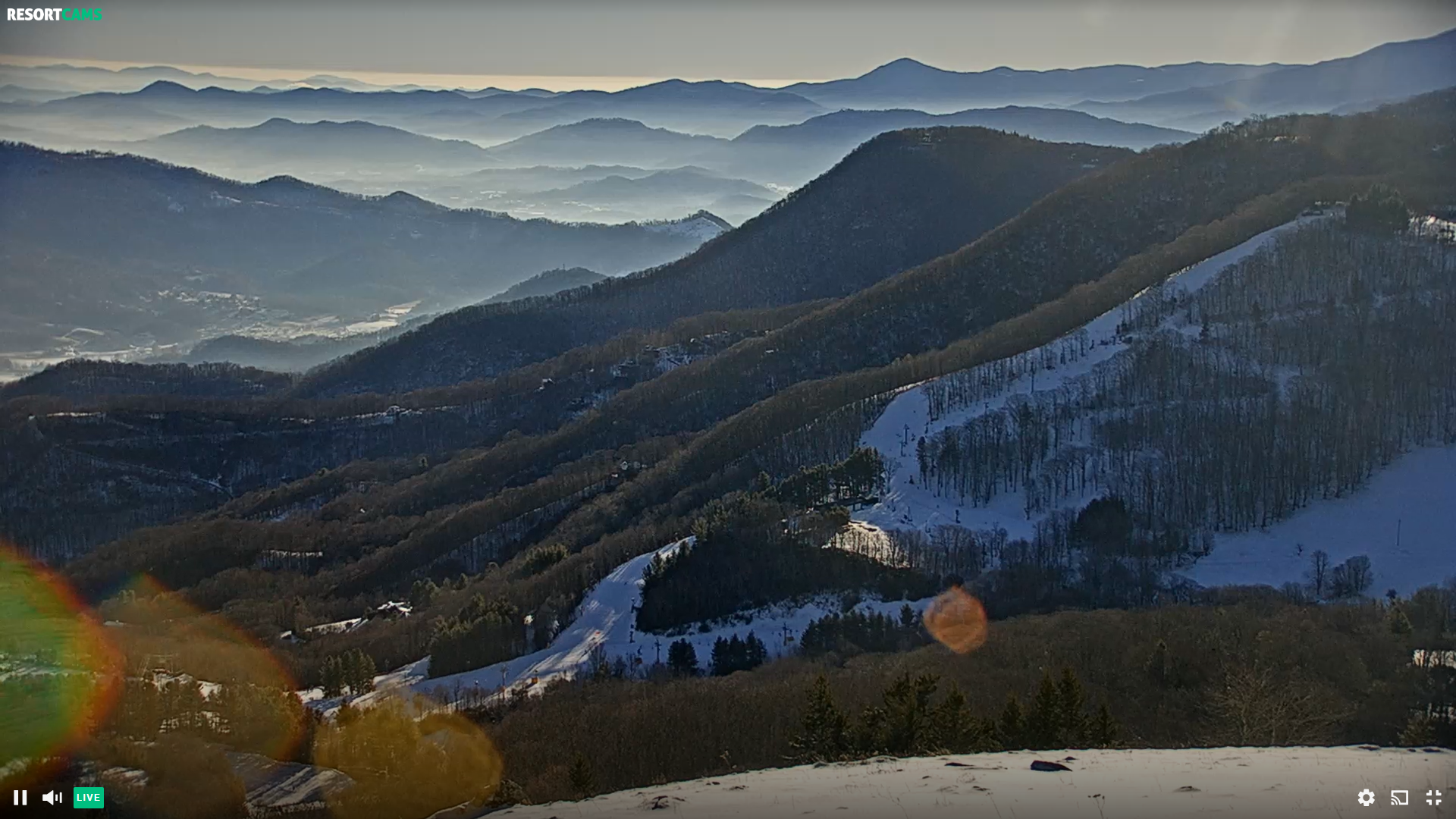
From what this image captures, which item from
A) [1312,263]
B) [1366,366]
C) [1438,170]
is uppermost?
[1438,170]

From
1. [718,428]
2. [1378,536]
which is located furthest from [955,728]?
[718,428]

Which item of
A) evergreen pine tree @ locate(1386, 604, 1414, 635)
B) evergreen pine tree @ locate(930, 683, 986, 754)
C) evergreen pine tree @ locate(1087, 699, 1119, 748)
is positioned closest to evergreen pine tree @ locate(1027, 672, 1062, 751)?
evergreen pine tree @ locate(1087, 699, 1119, 748)

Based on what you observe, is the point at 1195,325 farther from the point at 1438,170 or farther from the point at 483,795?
the point at 483,795

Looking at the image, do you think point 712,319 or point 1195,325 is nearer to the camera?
point 1195,325

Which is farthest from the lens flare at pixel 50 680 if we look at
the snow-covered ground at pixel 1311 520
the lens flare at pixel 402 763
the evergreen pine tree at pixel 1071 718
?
the snow-covered ground at pixel 1311 520

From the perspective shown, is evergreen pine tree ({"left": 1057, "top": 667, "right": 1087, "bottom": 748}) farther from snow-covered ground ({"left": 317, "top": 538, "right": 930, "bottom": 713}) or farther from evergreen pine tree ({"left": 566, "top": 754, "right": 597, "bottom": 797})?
snow-covered ground ({"left": 317, "top": 538, "right": 930, "bottom": 713})

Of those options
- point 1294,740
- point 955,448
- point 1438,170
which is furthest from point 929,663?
point 1438,170

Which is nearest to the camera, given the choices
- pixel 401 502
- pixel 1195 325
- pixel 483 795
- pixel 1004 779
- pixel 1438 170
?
pixel 1004 779

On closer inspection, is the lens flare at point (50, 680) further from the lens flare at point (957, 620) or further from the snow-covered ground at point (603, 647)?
the lens flare at point (957, 620)
